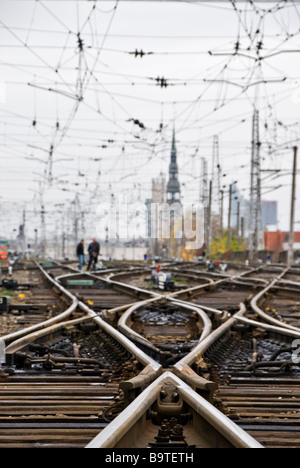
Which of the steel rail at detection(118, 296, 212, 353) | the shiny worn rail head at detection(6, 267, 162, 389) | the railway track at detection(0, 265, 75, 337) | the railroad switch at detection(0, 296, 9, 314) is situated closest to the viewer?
the shiny worn rail head at detection(6, 267, 162, 389)

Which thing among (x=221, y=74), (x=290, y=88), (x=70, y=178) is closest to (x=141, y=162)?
(x=70, y=178)

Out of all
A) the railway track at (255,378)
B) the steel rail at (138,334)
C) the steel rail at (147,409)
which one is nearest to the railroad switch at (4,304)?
the steel rail at (138,334)

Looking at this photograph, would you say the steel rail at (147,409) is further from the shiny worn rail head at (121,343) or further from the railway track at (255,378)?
the railway track at (255,378)

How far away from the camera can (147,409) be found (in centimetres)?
287

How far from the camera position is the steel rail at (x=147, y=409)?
7.55ft

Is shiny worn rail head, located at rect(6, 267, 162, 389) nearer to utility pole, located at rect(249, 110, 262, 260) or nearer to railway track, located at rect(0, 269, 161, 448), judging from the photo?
railway track, located at rect(0, 269, 161, 448)

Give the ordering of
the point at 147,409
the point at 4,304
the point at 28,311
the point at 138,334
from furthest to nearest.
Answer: the point at 28,311 → the point at 4,304 → the point at 138,334 → the point at 147,409

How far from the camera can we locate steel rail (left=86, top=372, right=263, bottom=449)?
2.30 meters

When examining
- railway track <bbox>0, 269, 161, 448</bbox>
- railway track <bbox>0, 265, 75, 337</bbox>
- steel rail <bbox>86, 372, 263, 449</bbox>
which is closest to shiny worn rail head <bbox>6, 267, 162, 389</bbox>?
railway track <bbox>0, 269, 161, 448</bbox>

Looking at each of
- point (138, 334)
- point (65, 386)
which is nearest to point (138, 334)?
point (138, 334)

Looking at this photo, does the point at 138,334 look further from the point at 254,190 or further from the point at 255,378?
the point at 254,190

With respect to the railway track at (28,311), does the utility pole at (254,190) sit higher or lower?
higher
